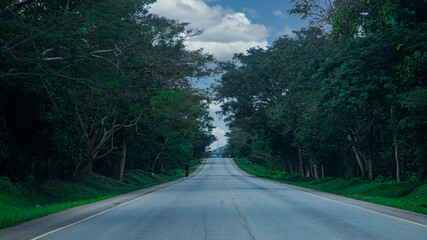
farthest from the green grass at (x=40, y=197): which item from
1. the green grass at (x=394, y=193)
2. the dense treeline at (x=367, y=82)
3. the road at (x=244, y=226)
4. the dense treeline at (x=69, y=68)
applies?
the dense treeline at (x=367, y=82)

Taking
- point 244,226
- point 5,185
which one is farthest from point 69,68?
point 244,226

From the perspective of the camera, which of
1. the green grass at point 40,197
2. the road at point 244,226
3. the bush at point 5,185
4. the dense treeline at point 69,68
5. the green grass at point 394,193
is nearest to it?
the road at point 244,226

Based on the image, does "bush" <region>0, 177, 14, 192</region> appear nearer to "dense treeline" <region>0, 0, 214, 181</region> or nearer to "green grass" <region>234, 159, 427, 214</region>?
"dense treeline" <region>0, 0, 214, 181</region>

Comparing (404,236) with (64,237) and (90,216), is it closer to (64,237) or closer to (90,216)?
(64,237)

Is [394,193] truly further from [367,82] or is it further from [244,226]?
[244,226]

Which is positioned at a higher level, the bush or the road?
the bush

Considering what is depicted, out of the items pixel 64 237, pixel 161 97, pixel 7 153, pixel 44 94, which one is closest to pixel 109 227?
pixel 64 237

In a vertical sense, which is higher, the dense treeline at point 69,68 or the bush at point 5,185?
the dense treeline at point 69,68

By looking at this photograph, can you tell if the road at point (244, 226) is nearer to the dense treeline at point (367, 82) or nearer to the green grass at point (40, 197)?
the green grass at point (40, 197)

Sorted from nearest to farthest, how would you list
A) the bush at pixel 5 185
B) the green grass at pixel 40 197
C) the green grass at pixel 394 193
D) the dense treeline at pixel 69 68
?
the green grass at pixel 40 197 → the dense treeline at pixel 69 68 → the green grass at pixel 394 193 → the bush at pixel 5 185

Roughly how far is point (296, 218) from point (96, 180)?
25.9 meters

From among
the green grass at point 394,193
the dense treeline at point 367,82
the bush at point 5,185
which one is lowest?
the green grass at point 394,193

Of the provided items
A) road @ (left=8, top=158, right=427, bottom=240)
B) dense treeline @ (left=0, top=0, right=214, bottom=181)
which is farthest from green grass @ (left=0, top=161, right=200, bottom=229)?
road @ (left=8, top=158, right=427, bottom=240)

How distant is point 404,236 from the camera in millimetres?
8969
